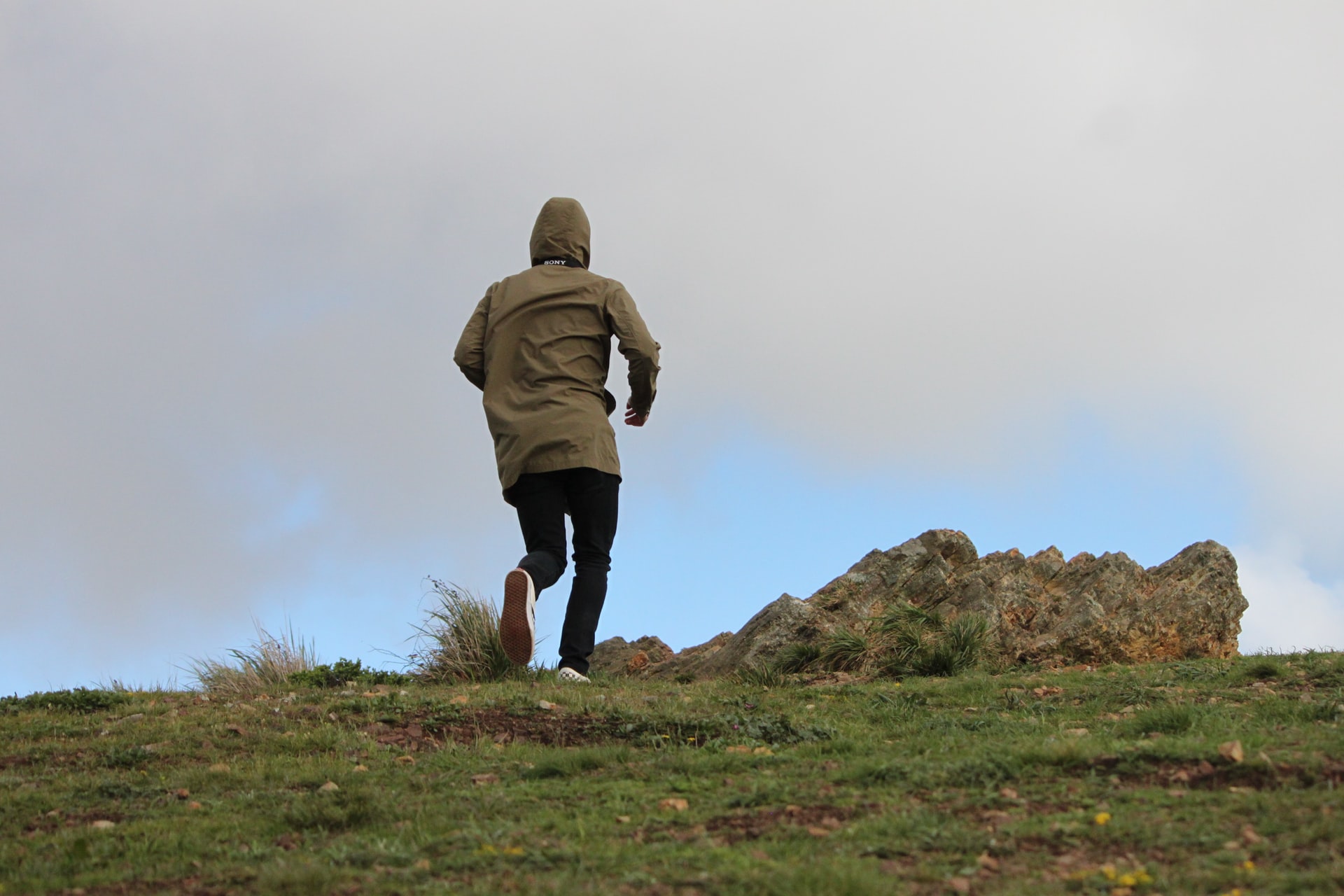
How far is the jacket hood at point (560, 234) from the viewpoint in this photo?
8.66 meters

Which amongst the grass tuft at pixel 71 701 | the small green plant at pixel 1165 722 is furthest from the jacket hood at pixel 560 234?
the small green plant at pixel 1165 722

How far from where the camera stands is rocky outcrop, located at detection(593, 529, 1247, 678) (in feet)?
30.0

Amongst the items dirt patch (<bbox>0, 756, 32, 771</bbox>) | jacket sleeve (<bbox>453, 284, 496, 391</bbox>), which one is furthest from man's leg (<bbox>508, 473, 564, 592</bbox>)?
dirt patch (<bbox>0, 756, 32, 771</bbox>)

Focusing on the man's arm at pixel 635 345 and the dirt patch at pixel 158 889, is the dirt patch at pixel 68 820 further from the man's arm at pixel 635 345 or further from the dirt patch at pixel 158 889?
the man's arm at pixel 635 345

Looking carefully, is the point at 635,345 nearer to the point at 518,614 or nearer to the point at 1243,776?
the point at 518,614

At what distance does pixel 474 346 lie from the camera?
8578 mm

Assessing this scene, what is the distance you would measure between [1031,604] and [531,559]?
423 cm

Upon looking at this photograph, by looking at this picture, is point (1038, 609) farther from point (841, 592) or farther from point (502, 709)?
point (502, 709)

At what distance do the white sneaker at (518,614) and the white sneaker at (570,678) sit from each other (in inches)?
15.5

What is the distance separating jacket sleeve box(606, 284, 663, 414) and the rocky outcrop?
2223 mm

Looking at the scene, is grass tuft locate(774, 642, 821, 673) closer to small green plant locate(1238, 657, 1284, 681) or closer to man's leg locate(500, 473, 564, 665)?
man's leg locate(500, 473, 564, 665)

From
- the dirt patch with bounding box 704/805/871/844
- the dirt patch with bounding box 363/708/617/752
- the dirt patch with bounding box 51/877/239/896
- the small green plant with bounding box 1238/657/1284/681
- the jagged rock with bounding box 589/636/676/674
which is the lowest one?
the dirt patch with bounding box 51/877/239/896

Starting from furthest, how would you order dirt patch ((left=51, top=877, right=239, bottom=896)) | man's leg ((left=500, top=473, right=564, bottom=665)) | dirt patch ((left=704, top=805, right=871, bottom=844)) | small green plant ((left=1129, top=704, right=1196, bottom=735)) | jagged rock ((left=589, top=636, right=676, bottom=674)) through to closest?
jagged rock ((left=589, top=636, right=676, bottom=674)) < man's leg ((left=500, top=473, right=564, bottom=665)) < small green plant ((left=1129, top=704, right=1196, bottom=735)) < dirt patch ((left=704, top=805, right=871, bottom=844)) < dirt patch ((left=51, top=877, right=239, bottom=896))

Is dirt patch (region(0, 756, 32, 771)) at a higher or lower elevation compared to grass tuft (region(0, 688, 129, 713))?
lower
